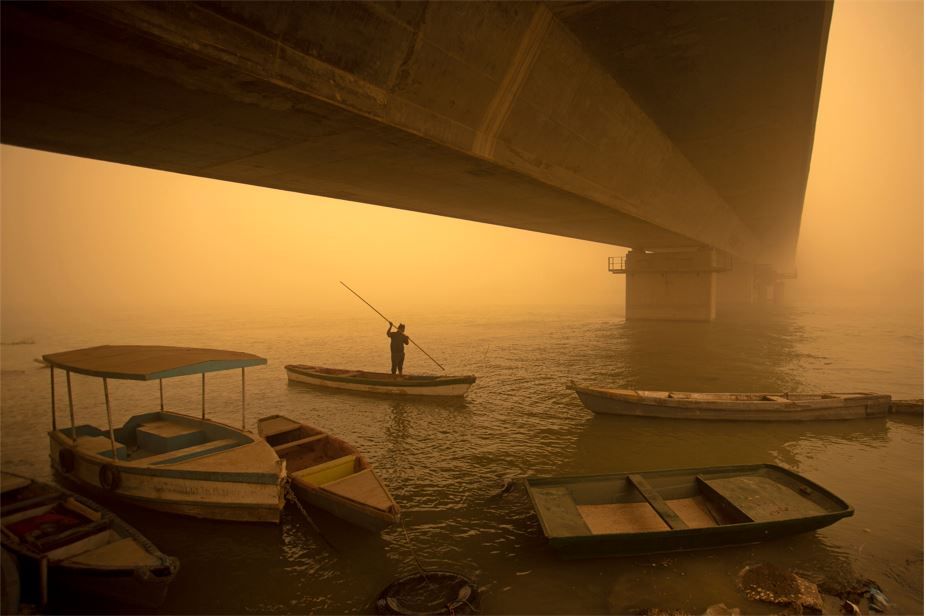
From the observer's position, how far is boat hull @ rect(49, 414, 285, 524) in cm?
777

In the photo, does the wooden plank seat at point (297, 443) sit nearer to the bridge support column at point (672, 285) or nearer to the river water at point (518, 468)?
the river water at point (518, 468)

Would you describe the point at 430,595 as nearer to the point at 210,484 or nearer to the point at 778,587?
the point at 210,484

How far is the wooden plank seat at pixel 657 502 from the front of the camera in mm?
7156

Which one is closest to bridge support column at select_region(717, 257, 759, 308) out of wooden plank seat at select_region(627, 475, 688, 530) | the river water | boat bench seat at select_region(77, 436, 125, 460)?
the river water

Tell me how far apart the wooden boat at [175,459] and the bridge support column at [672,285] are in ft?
133

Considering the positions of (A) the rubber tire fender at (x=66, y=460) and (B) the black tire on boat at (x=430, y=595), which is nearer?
(B) the black tire on boat at (x=430, y=595)

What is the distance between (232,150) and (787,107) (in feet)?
46.5

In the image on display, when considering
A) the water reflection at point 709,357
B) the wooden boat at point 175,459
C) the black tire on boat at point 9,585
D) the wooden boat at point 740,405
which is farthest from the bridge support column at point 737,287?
the black tire on boat at point 9,585

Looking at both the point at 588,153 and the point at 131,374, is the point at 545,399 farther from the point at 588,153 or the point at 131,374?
the point at 131,374

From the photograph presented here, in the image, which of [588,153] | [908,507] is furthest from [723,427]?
[588,153]

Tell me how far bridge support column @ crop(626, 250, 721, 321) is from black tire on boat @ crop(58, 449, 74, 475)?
4289 cm

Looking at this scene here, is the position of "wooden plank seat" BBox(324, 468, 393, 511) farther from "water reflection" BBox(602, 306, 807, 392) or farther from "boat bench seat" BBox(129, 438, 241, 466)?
"water reflection" BBox(602, 306, 807, 392)

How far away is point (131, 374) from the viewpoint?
8125 millimetres

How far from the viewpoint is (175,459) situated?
8.66 m
